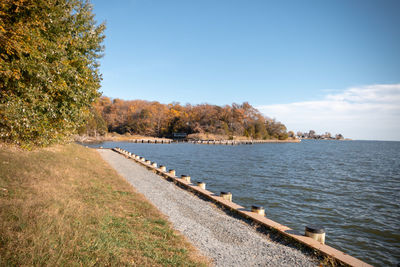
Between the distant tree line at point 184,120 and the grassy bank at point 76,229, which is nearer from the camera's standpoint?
the grassy bank at point 76,229

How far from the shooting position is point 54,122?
34.8 ft

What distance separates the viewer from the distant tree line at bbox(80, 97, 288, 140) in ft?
362

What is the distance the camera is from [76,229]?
204 inches

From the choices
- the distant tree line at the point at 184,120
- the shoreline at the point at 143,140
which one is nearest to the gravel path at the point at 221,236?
the shoreline at the point at 143,140

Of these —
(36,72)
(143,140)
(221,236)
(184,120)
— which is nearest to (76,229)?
(221,236)

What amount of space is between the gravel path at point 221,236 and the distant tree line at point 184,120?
9893 cm

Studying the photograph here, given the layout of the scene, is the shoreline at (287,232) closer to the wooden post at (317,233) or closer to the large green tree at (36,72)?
the wooden post at (317,233)

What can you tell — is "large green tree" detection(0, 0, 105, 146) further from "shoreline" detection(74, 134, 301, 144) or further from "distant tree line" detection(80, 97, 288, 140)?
"distant tree line" detection(80, 97, 288, 140)

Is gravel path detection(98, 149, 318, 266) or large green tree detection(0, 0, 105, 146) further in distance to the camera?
large green tree detection(0, 0, 105, 146)

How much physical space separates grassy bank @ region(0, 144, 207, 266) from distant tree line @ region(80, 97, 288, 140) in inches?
3947

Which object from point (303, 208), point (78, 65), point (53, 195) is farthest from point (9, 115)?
point (303, 208)

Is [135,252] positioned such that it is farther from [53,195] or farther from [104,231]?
[53,195]

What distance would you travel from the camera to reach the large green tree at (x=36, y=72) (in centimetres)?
725

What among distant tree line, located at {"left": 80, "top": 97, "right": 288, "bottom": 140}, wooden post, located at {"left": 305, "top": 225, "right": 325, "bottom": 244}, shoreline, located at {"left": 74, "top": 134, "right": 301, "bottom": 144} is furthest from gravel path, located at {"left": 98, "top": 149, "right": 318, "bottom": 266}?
distant tree line, located at {"left": 80, "top": 97, "right": 288, "bottom": 140}
